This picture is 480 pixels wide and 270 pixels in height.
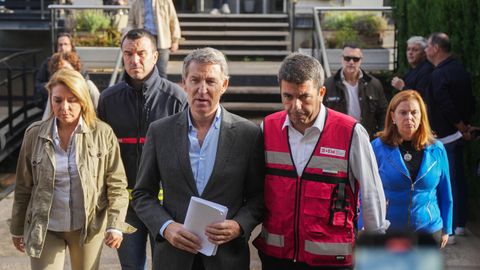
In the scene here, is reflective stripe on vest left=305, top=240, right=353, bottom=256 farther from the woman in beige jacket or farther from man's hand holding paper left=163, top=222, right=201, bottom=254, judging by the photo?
the woman in beige jacket

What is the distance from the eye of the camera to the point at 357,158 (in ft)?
9.54

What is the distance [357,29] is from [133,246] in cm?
924

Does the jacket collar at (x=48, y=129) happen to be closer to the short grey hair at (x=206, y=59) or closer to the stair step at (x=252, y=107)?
the short grey hair at (x=206, y=59)

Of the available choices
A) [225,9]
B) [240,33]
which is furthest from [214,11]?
[240,33]

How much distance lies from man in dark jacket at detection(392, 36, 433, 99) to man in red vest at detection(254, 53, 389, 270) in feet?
13.1

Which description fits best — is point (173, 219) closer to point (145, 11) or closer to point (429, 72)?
point (429, 72)

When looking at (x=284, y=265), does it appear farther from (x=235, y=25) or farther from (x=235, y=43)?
(x=235, y=25)

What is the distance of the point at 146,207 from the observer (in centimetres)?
308

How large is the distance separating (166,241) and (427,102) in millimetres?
4331

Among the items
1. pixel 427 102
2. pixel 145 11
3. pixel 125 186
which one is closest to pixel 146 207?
pixel 125 186

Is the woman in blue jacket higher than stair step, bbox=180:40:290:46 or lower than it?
lower

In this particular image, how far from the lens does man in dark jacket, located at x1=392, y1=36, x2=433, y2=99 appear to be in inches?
266

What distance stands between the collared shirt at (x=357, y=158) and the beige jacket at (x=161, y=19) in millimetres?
5856

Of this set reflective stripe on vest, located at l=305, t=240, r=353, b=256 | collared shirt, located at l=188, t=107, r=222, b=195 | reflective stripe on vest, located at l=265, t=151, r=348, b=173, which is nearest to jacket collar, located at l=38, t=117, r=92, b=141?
collared shirt, located at l=188, t=107, r=222, b=195
